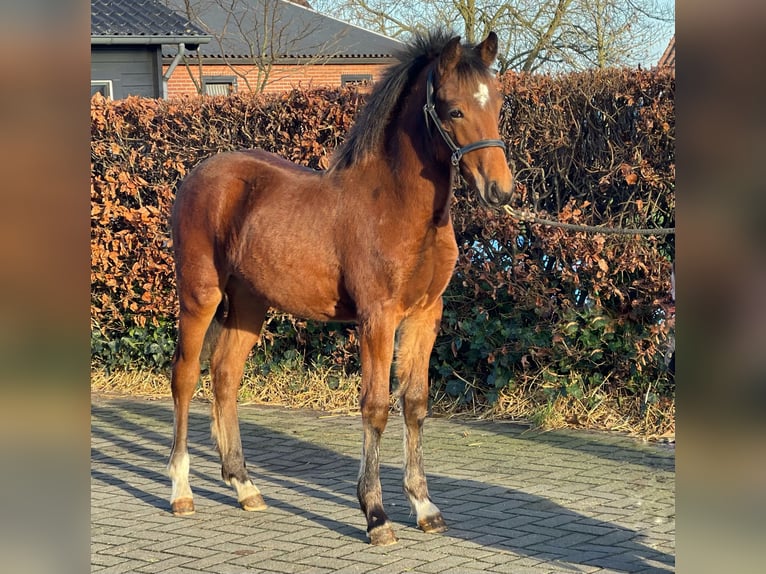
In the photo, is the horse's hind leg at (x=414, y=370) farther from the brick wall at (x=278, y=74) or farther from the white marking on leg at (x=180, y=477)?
the brick wall at (x=278, y=74)

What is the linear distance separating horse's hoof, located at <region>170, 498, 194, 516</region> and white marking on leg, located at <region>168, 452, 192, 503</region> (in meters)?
0.02

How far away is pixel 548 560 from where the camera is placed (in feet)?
14.6

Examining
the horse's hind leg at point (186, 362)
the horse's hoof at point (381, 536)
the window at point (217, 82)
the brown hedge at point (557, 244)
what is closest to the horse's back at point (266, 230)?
the horse's hind leg at point (186, 362)

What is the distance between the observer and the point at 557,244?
24.2 ft

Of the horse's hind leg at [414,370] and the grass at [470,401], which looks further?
the grass at [470,401]

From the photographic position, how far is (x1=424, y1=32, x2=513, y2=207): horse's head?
4469 mm

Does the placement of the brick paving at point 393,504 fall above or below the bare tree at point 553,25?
below

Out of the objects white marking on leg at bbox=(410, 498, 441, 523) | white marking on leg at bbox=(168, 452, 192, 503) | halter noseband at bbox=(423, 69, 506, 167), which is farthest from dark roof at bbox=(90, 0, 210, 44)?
white marking on leg at bbox=(410, 498, 441, 523)

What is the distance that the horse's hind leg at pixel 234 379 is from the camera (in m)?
5.64

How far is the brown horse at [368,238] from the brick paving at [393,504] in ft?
0.96

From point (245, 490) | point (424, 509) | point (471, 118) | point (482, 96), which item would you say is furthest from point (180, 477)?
point (482, 96)
